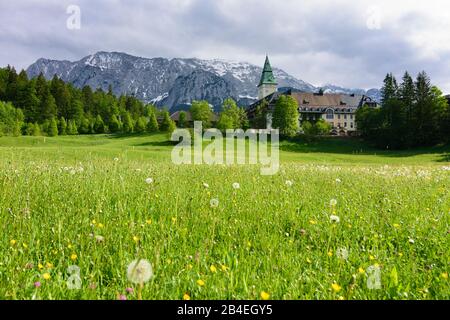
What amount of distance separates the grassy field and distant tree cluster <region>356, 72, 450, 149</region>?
6096cm

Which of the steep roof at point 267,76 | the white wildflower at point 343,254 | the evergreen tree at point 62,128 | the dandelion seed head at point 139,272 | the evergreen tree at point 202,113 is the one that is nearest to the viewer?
the dandelion seed head at point 139,272

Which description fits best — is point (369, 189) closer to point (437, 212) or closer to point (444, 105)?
point (437, 212)

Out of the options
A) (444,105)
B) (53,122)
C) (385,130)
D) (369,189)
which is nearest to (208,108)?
(53,122)

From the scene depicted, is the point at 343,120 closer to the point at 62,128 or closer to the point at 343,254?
the point at 62,128

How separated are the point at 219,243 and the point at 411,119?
68.8 m

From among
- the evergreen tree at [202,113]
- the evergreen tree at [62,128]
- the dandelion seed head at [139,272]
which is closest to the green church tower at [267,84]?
the evergreen tree at [202,113]

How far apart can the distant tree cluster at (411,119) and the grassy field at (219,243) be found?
61.0 metres

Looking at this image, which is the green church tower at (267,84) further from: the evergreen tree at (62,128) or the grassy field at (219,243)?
the grassy field at (219,243)

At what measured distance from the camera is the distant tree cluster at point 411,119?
198 feet

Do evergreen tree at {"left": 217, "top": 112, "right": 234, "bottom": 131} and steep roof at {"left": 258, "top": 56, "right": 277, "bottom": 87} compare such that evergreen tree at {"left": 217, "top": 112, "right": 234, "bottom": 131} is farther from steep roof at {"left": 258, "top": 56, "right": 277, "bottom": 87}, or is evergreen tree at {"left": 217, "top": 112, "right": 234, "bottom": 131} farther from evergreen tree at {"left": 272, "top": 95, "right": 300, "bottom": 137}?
steep roof at {"left": 258, "top": 56, "right": 277, "bottom": 87}

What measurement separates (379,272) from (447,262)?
91 centimetres

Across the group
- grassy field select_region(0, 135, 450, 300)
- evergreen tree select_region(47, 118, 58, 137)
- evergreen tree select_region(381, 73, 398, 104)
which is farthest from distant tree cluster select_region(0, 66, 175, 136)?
grassy field select_region(0, 135, 450, 300)

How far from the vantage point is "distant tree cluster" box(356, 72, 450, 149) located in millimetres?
60312

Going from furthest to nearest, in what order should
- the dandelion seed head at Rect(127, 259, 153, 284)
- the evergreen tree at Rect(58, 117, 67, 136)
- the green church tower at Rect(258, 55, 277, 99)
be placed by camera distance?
1. the green church tower at Rect(258, 55, 277, 99)
2. the evergreen tree at Rect(58, 117, 67, 136)
3. the dandelion seed head at Rect(127, 259, 153, 284)
